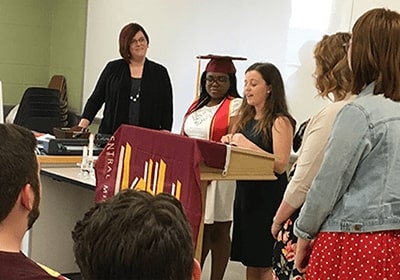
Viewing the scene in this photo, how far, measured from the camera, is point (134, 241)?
3.41 ft

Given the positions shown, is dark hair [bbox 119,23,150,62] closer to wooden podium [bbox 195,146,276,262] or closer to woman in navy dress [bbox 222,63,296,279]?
woman in navy dress [bbox 222,63,296,279]

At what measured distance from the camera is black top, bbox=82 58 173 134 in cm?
469

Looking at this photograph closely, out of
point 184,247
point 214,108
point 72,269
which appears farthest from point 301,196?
point 72,269

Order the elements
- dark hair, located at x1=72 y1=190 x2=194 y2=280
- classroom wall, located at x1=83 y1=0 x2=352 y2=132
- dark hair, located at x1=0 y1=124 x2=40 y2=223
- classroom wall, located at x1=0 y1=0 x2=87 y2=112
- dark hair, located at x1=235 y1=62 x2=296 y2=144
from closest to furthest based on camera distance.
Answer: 1. dark hair, located at x1=72 y1=190 x2=194 y2=280
2. dark hair, located at x1=0 y1=124 x2=40 y2=223
3. dark hair, located at x1=235 y1=62 x2=296 y2=144
4. classroom wall, located at x1=83 y1=0 x2=352 y2=132
5. classroom wall, located at x1=0 y1=0 x2=87 y2=112

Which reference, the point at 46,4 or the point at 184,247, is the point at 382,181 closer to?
the point at 184,247

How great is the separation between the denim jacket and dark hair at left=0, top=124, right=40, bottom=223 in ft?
2.86

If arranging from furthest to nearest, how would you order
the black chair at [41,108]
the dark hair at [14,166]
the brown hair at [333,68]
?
the black chair at [41,108] → the brown hair at [333,68] → the dark hair at [14,166]

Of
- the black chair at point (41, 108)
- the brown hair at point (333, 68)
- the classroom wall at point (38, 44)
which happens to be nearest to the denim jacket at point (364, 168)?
the brown hair at point (333, 68)

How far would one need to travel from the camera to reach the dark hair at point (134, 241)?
1031mm

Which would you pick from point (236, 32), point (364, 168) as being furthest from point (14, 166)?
point (236, 32)

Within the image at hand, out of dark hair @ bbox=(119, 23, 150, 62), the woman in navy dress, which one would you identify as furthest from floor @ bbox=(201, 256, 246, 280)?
dark hair @ bbox=(119, 23, 150, 62)

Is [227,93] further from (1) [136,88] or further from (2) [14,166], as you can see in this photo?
(2) [14,166]

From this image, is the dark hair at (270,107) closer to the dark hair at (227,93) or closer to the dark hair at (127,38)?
the dark hair at (227,93)

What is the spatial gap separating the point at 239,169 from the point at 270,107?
0.77m
